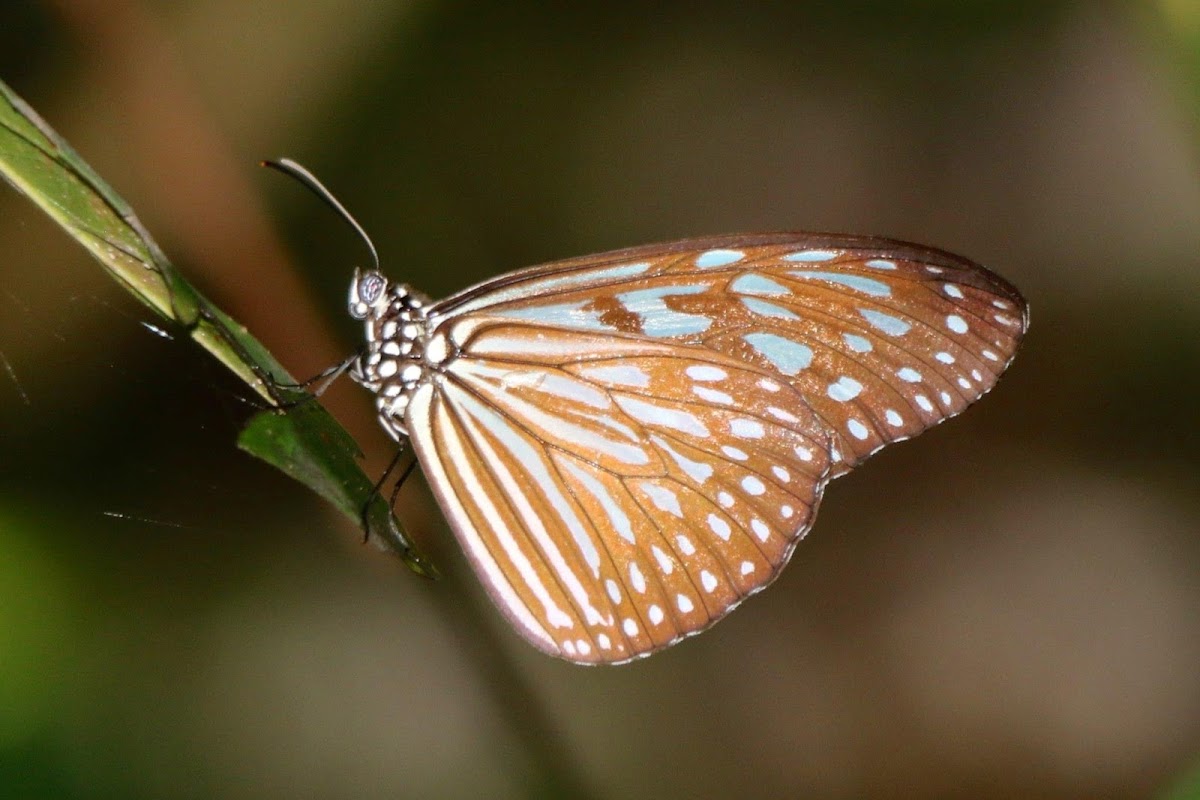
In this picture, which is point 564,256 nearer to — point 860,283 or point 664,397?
point 664,397

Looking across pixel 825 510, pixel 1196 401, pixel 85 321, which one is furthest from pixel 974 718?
pixel 85 321

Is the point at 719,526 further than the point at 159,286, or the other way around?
the point at 719,526

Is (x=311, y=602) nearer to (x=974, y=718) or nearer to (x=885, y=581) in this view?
(x=885, y=581)

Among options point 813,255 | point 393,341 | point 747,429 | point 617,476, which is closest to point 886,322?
point 813,255

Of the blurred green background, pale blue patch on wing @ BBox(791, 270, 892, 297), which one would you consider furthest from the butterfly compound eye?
pale blue patch on wing @ BBox(791, 270, 892, 297)

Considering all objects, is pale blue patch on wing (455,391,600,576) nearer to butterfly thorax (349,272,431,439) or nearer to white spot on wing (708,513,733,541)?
butterfly thorax (349,272,431,439)
